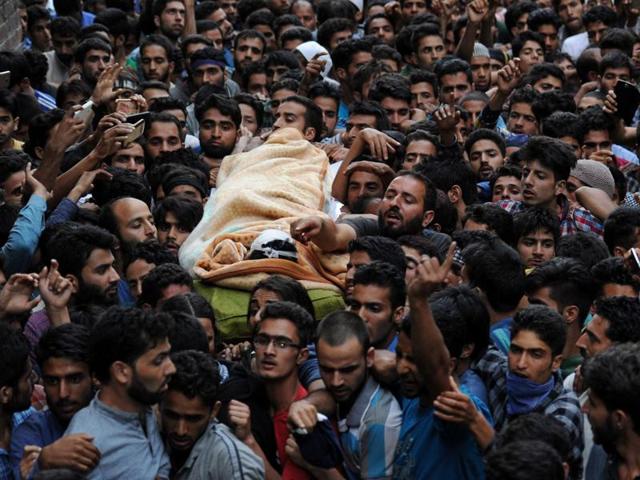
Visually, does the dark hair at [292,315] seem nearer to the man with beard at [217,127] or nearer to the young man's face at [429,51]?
the man with beard at [217,127]

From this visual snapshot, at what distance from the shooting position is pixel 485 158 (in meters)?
9.39

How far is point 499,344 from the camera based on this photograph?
6387mm

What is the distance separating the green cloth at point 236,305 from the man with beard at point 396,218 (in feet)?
0.97

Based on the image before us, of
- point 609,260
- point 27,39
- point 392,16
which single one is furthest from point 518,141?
point 27,39

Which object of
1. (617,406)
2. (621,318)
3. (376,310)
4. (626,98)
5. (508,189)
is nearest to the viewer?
(617,406)

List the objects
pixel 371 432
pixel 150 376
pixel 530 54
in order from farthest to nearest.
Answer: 1. pixel 530 54
2. pixel 371 432
3. pixel 150 376

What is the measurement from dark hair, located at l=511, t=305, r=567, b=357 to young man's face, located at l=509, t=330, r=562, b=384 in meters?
0.02

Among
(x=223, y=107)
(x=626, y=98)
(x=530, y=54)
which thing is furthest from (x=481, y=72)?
(x=223, y=107)

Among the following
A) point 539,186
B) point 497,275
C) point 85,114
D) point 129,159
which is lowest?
point 129,159

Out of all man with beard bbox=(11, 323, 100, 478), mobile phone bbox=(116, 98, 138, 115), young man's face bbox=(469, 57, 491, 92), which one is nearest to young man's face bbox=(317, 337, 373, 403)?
man with beard bbox=(11, 323, 100, 478)

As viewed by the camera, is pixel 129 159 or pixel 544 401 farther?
pixel 129 159

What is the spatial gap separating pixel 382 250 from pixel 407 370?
55.4 inches

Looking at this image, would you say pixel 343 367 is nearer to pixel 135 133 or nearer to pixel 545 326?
pixel 545 326

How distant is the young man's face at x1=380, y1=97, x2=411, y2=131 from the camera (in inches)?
407
